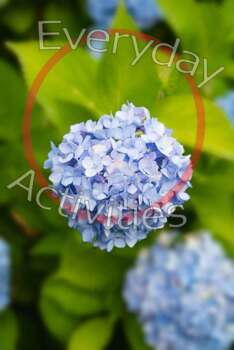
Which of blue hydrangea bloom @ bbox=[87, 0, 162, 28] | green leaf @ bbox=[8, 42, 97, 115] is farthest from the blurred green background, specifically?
blue hydrangea bloom @ bbox=[87, 0, 162, 28]

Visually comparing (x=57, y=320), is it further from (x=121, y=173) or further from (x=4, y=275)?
(x=121, y=173)

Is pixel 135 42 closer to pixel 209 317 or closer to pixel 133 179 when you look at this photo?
pixel 133 179

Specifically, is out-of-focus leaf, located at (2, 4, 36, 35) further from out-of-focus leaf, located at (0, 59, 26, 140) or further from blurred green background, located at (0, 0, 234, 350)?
out-of-focus leaf, located at (0, 59, 26, 140)

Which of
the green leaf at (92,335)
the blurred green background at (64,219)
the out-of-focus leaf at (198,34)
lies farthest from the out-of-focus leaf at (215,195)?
the green leaf at (92,335)

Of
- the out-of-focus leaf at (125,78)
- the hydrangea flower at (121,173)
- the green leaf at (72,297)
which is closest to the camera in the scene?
the hydrangea flower at (121,173)

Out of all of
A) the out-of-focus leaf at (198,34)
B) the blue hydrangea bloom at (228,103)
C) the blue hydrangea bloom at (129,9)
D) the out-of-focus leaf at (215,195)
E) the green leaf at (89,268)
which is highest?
the blue hydrangea bloom at (129,9)

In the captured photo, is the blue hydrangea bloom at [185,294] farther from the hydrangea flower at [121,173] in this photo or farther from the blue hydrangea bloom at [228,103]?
the hydrangea flower at [121,173]

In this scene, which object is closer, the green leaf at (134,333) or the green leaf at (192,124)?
the green leaf at (192,124)

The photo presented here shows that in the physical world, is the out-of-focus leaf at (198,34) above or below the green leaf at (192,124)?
above
